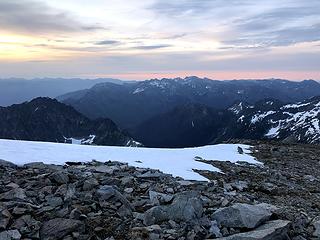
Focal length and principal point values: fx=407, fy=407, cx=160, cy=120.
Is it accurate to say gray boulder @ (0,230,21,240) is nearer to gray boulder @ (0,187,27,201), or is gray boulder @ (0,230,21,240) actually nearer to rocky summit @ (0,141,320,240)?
rocky summit @ (0,141,320,240)

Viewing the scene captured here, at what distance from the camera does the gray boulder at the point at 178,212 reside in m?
11.6

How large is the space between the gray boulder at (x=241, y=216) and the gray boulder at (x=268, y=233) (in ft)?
0.83

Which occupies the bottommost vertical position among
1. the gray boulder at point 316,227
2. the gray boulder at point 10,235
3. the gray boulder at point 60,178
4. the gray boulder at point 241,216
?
the gray boulder at point 316,227

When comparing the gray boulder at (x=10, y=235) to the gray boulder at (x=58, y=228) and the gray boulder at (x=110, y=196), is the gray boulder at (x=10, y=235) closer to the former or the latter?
the gray boulder at (x=58, y=228)

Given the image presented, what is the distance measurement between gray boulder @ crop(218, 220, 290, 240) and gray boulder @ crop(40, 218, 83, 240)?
13.0 feet

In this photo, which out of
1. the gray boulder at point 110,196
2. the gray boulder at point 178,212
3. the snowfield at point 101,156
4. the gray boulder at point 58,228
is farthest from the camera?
the snowfield at point 101,156

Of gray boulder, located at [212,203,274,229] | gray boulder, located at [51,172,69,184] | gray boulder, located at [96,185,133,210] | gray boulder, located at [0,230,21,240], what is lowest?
gray boulder, located at [0,230,21,240]

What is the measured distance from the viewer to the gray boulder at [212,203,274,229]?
11297mm

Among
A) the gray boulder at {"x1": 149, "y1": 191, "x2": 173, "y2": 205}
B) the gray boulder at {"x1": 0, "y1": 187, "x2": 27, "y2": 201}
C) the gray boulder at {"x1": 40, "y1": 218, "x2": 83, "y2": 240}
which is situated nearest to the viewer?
the gray boulder at {"x1": 40, "y1": 218, "x2": 83, "y2": 240}

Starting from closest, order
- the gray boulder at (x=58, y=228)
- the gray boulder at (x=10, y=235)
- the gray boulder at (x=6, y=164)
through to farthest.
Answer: the gray boulder at (x=10, y=235), the gray boulder at (x=58, y=228), the gray boulder at (x=6, y=164)

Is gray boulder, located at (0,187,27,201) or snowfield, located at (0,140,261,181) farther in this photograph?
snowfield, located at (0,140,261,181)

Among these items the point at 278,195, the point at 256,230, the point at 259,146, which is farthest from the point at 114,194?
the point at 259,146

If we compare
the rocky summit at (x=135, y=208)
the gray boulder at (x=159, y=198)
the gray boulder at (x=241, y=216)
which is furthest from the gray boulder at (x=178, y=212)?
the gray boulder at (x=159, y=198)

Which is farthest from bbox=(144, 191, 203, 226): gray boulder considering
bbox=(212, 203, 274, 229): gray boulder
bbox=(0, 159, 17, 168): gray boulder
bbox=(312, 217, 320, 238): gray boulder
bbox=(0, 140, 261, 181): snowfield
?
bbox=(0, 159, 17, 168): gray boulder
